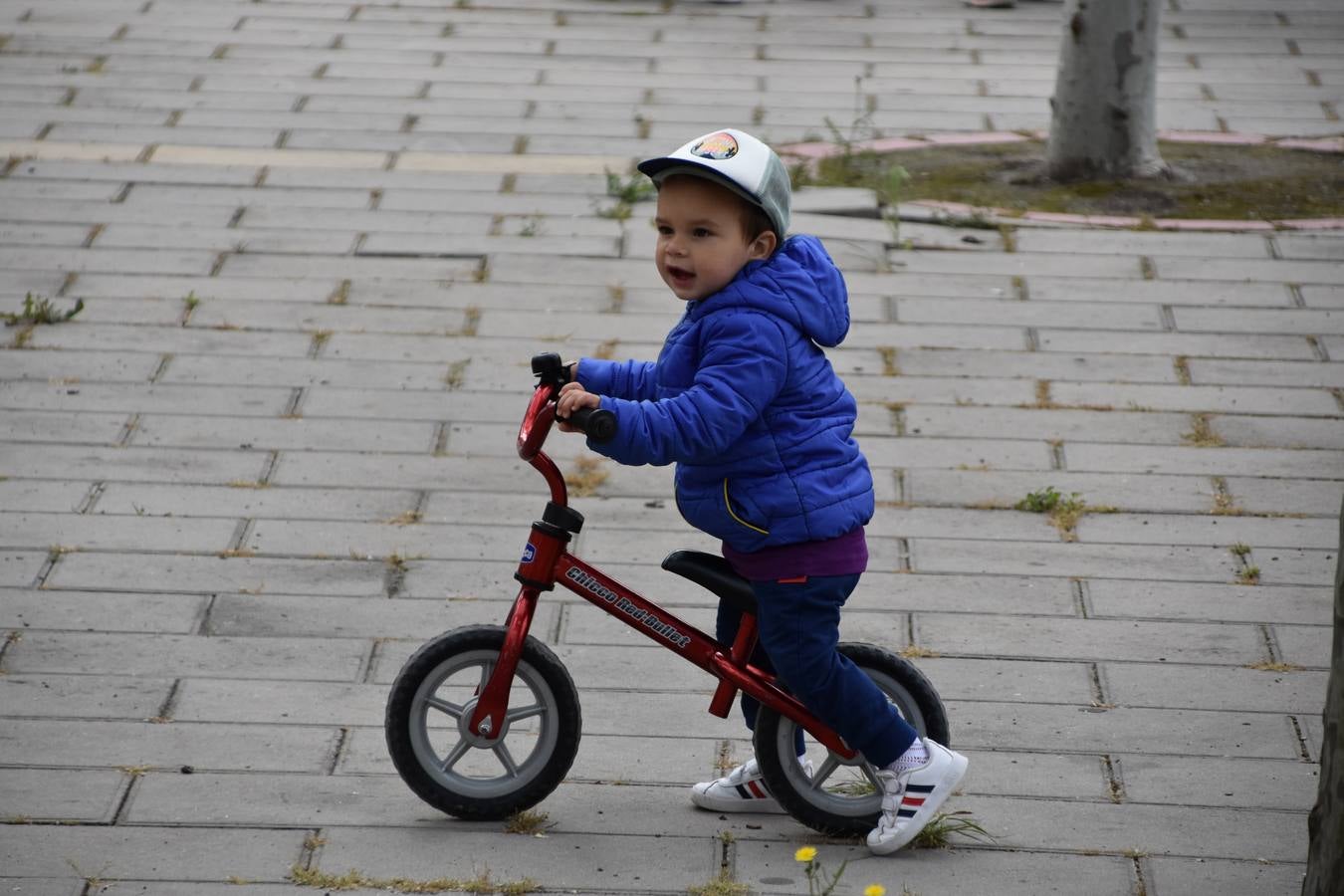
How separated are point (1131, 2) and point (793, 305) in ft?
17.1

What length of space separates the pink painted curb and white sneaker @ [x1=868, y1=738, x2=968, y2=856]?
15.4ft


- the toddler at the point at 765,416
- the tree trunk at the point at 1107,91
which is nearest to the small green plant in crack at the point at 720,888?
the toddler at the point at 765,416

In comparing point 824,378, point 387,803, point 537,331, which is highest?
point 824,378

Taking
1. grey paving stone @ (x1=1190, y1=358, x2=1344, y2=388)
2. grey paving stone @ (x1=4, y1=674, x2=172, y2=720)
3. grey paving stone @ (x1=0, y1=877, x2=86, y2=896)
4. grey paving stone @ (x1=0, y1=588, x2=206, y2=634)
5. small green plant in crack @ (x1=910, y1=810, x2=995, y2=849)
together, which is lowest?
grey paving stone @ (x1=1190, y1=358, x2=1344, y2=388)

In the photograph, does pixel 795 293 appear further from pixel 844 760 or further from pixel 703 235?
pixel 844 760

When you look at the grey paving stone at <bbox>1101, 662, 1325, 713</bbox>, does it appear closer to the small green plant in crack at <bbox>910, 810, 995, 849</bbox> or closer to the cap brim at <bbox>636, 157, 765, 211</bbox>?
the small green plant in crack at <bbox>910, 810, 995, 849</bbox>

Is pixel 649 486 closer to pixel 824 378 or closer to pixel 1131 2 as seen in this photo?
pixel 824 378

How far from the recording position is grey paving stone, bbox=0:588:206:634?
4.50 meters

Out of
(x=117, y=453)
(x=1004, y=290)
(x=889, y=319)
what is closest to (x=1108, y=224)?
(x=1004, y=290)

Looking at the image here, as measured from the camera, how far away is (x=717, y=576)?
344 cm

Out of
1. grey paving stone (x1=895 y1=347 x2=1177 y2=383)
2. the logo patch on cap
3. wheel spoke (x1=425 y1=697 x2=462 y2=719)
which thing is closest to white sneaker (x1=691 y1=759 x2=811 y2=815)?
wheel spoke (x1=425 y1=697 x2=462 y2=719)

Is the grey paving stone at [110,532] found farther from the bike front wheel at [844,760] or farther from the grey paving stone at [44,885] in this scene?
the bike front wheel at [844,760]

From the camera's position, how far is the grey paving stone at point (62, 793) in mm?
3619

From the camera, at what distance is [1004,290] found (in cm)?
703
